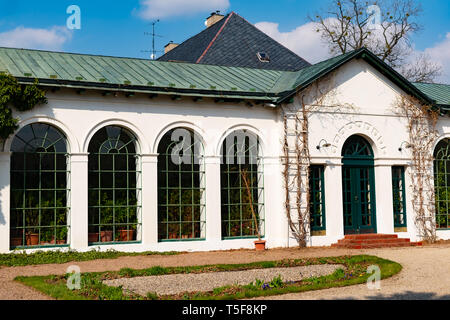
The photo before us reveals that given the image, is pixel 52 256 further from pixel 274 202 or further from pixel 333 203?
pixel 333 203

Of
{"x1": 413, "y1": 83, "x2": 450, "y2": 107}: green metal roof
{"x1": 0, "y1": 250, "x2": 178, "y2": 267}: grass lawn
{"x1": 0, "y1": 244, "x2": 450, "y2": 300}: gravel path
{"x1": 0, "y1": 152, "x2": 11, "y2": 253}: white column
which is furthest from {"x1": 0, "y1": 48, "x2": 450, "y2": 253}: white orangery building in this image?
{"x1": 0, "y1": 244, "x2": 450, "y2": 300}: gravel path

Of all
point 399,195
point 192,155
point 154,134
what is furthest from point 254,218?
point 399,195

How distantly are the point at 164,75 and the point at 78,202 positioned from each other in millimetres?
4562

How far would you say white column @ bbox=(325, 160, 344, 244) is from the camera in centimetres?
1675

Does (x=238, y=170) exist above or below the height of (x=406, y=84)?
below

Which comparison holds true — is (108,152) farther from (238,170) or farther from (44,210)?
(238,170)

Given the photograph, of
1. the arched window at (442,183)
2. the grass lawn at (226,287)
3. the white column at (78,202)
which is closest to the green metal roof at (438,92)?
the arched window at (442,183)

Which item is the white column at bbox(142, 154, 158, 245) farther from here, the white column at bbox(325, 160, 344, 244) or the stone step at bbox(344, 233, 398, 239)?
the stone step at bbox(344, 233, 398, 239)

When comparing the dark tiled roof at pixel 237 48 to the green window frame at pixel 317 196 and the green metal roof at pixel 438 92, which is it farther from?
the green window frame at pixel 317 196

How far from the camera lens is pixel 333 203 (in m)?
16.8

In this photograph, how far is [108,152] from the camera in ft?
48.6

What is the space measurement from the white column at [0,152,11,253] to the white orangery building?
2 cm

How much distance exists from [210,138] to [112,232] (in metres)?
3.73

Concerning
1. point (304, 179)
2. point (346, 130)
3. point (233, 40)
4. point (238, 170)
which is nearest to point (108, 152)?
point (238, 170)
